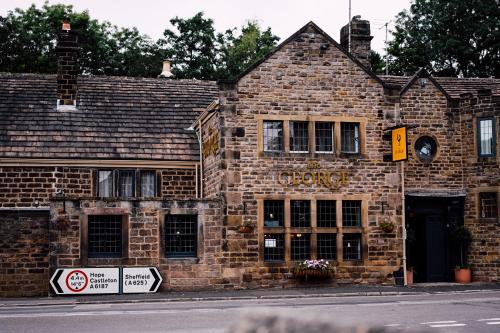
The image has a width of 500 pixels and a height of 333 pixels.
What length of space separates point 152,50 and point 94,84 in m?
21.8

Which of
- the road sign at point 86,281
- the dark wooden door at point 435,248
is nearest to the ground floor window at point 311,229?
the dark wooden door at point 435,248

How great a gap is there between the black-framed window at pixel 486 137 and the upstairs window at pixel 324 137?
19.9 ft

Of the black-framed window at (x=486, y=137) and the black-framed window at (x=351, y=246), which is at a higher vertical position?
the black-framed window at (x=486, y=137)

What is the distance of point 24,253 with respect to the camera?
25.7 meters

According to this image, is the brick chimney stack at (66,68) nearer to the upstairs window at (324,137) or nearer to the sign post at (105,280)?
the sign post at (105,280)

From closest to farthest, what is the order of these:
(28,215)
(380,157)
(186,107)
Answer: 1. (28,215)
2. (380,157)
3. (186,107)

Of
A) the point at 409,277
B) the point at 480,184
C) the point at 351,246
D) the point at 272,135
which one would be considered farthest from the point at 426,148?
the point at 272,135

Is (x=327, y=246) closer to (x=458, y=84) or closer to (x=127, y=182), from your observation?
(x=127, y=182)

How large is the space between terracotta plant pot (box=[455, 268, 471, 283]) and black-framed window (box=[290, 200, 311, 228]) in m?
6.08

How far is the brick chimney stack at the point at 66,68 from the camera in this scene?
98.0 feet

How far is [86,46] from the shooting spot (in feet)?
158

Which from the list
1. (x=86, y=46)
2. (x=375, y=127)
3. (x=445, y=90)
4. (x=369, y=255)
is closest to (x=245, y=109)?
(x=375, y=127)

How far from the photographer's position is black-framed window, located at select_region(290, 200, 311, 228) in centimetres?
2661

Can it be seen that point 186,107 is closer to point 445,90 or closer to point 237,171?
point 237,171
